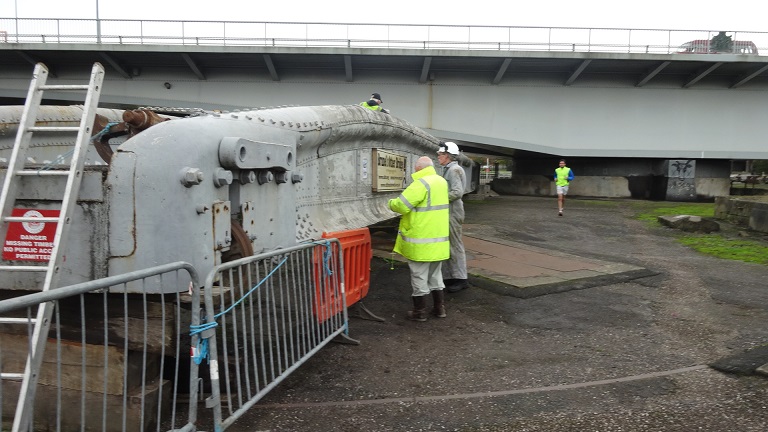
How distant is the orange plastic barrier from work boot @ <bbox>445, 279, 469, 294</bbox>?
4.19 feet

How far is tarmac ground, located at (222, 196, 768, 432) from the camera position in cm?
347

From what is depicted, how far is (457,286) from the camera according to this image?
21.7ft

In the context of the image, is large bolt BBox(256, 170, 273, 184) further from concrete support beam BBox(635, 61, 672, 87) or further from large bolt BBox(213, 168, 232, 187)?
concrete support beam BBox(635, 61, 672, 87)

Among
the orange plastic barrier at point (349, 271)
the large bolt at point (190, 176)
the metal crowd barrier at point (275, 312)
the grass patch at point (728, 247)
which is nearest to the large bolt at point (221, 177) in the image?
the large bolt at point (190, 176)

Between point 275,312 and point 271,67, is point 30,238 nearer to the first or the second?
point 275,312

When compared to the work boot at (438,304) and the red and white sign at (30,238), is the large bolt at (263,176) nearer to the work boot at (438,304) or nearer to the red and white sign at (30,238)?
the red and white sign at (30,238)

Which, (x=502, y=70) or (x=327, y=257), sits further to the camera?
(x=502, y=70)

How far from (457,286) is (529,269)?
4.72ft

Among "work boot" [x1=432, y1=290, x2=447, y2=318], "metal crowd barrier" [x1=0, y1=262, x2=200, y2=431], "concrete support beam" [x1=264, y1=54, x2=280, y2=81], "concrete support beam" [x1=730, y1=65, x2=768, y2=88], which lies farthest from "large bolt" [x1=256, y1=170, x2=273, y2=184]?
"concrete support beam" [x1=730, y1=65, x2=768, y2=88]

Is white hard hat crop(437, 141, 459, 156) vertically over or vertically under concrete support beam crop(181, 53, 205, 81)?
under


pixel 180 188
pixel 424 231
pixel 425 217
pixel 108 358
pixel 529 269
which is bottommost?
pixel 529 269

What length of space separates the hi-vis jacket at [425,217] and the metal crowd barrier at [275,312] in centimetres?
88

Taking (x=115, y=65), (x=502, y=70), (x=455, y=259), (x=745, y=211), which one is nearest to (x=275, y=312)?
(x=455, y=259)

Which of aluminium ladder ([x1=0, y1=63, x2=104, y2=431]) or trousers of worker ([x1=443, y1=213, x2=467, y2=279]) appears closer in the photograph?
aluminium ladder ([x1=0, y1=63, x2=104, y2=431])
